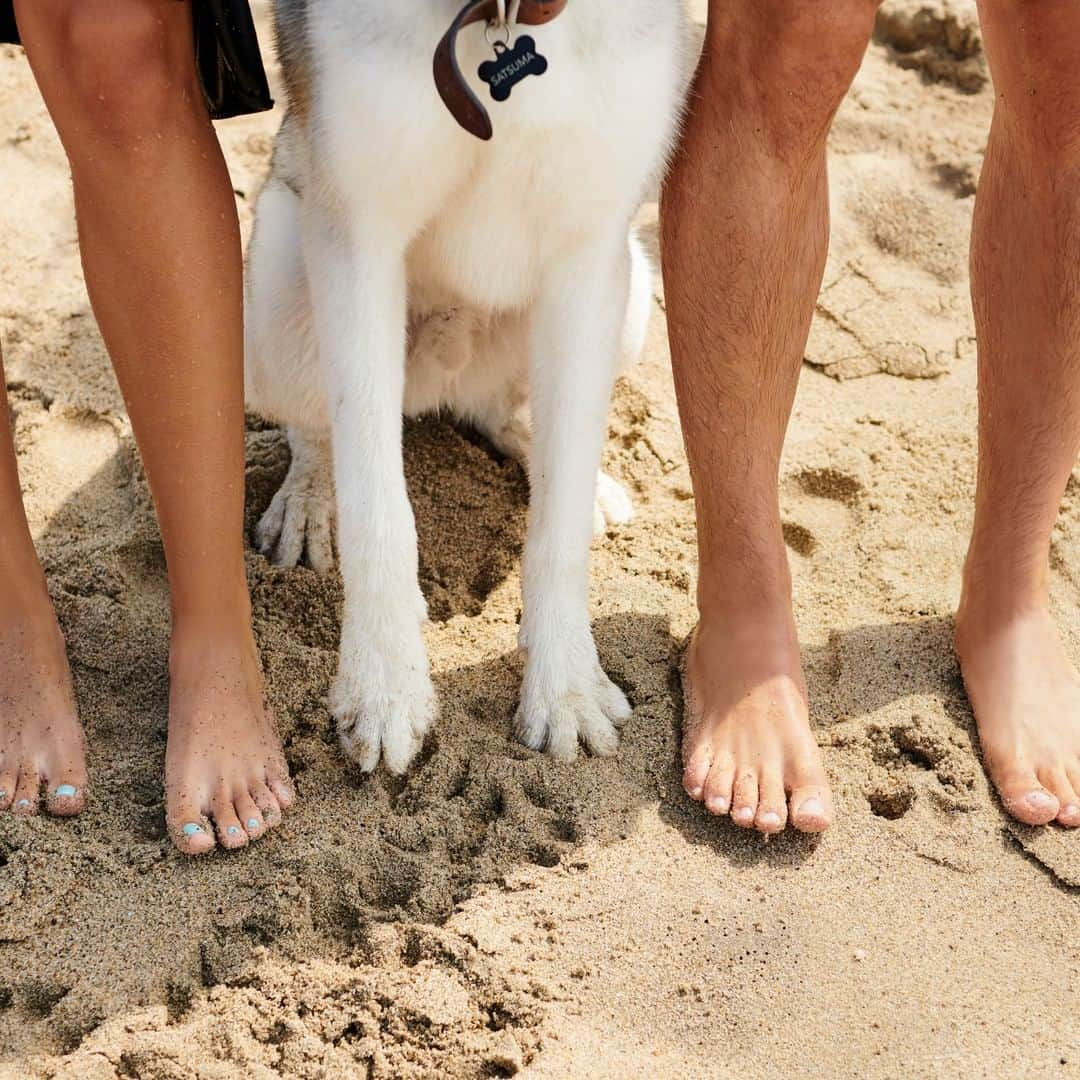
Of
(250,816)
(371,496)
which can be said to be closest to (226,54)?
(371,496)

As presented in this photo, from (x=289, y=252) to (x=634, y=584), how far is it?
3.32 ft

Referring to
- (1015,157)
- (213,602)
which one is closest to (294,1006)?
(213,602)

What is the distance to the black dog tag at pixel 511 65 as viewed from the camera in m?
2.16

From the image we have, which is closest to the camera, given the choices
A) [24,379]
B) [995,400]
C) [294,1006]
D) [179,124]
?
[294,1006]

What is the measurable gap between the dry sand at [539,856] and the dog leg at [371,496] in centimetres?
10

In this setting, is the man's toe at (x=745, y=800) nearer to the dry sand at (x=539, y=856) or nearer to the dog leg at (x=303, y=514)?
the dry sand at (x=539, y=856)

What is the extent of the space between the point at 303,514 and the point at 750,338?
3.67ft

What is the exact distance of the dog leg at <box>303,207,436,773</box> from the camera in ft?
8.11

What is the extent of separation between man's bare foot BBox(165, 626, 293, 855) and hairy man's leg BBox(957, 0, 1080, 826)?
51.6 inches

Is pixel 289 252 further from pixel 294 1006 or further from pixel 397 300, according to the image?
pixel 294 1006

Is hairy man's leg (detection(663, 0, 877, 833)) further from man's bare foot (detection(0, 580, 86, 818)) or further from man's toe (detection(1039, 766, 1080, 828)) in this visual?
man's bare foot (detection(0, 580, 86, 818))

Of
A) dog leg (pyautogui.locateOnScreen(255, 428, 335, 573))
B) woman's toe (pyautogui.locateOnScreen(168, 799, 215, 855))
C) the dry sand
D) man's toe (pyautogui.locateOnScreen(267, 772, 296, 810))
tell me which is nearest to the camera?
the dry sand

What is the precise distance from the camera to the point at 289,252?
2889 mm

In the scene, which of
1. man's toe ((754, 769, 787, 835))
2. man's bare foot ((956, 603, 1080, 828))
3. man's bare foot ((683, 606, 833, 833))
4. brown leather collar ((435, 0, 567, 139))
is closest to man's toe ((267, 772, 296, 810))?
man's bare foot ((683, 606, 833, 833))
